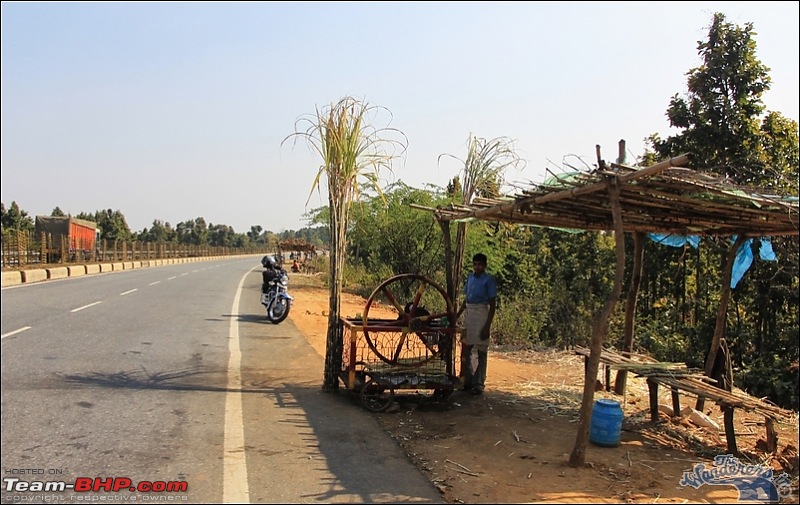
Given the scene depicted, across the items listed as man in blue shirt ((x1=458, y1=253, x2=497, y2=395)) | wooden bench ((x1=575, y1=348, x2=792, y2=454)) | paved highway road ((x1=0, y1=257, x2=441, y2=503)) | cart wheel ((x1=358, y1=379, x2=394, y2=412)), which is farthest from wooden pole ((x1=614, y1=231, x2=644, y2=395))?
paved highway road ((x1=0, y1=257, x2=441, y2=503))

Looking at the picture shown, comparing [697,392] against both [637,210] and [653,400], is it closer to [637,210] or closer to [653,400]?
[653,400]

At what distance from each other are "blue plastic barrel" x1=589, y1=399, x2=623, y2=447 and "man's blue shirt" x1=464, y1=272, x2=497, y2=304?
7.15ft

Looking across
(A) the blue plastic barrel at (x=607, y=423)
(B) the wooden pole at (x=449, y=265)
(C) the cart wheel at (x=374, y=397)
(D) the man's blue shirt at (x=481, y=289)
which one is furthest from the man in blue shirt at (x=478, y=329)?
(A) the blue plastic barrel at (x=607, y=423)

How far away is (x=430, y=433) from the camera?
241 inches

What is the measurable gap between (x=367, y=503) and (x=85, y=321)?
33.0ft

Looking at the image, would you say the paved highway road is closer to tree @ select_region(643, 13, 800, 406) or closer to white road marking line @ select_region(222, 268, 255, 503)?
white road marking line @ select_region(222, 268, 255, 503)

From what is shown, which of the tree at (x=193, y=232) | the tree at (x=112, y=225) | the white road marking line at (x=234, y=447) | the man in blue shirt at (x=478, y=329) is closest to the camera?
the white road marking line at (x=234, y=447)

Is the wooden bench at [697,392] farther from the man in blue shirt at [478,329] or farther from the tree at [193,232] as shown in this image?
the tree at [193,232]

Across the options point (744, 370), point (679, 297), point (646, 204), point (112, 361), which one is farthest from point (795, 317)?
point (112, 361)

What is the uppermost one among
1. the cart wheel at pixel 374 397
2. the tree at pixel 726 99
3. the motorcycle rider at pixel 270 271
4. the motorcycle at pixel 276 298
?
the tree at pixel 726 99

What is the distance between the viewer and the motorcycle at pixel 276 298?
14.0m

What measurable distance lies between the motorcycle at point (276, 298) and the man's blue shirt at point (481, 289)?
709 centimetres

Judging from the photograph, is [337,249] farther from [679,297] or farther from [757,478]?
[679,297]

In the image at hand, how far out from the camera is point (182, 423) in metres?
6.06
